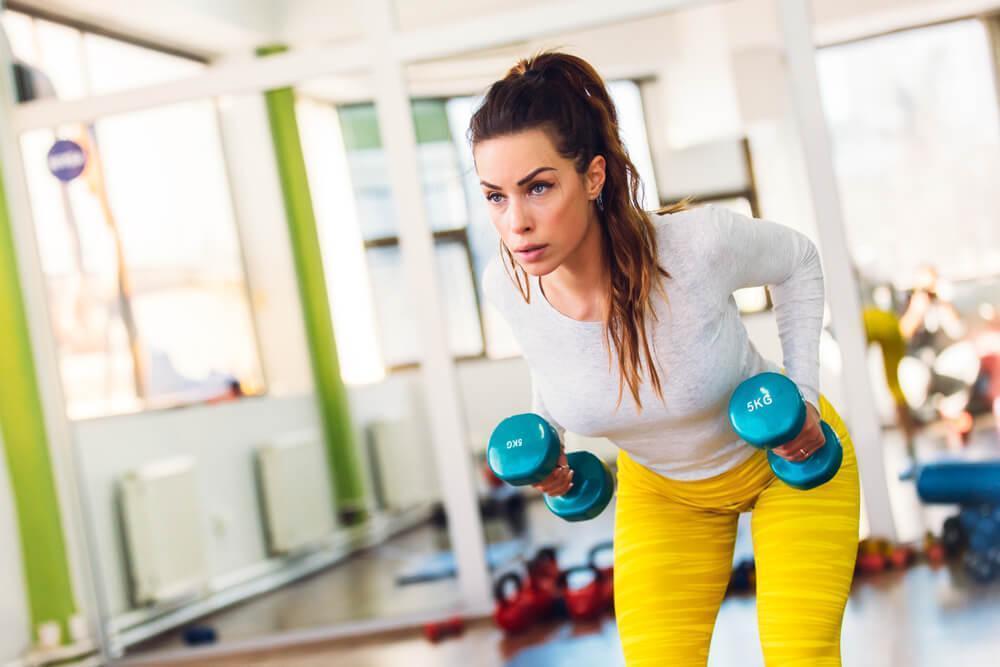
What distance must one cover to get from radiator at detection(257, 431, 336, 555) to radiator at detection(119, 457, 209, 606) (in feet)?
1.23

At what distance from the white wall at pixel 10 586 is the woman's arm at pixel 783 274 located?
135 inches

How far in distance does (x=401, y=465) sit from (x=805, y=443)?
10.6 ft

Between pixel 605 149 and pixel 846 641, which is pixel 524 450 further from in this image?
pixel 846 641

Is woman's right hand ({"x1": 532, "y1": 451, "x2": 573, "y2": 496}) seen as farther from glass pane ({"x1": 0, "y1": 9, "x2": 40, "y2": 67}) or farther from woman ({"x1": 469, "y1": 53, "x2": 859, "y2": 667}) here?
glass pane ({"x1": 0, "y1": 9, "x2": 40, "y2": 67})

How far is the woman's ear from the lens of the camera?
54.8 inches

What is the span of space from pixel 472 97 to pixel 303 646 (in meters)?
2.05

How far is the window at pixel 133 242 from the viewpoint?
4422mm

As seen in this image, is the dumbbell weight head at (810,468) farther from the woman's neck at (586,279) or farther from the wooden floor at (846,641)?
the wooden floor at (846,641)

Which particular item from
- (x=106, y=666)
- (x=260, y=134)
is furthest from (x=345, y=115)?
(x=106, y=666)

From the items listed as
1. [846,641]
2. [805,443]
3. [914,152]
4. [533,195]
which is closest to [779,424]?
[805,443]

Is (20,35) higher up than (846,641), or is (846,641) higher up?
(20,35)

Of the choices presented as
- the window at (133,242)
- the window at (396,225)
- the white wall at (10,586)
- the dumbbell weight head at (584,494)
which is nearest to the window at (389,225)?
the window at (396,225)

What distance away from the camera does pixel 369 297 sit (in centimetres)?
422

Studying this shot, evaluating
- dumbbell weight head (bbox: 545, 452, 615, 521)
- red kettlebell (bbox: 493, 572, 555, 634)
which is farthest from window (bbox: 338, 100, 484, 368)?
dumbbell weight head (bbox: 545, 452, 615, 521)
